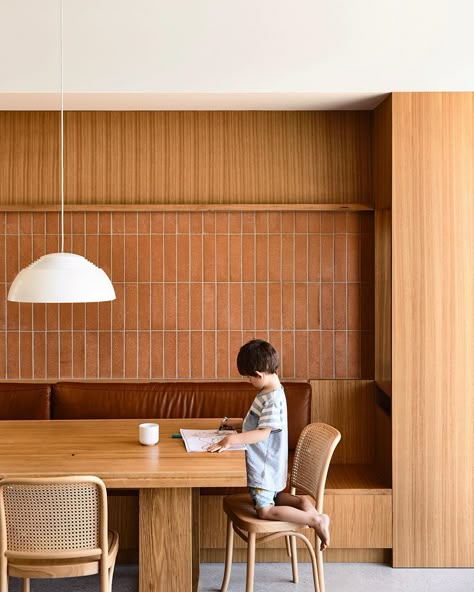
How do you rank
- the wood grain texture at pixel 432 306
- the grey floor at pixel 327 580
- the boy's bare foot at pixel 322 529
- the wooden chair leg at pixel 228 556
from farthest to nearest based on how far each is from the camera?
the wood grain texture at pixel 432 306, the grey floor at pixel 327 580, the wooden chair leg at pixel 228 556, the boy's bare foot at pixel 322 529

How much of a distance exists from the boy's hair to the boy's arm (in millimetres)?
245

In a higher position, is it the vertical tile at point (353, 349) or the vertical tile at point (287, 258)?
the vertical tile at point (287, 258)

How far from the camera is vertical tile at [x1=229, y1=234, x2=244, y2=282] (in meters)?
4.40

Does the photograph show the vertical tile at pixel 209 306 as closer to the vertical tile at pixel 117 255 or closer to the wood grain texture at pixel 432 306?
the vertical tile at pixel 117 255

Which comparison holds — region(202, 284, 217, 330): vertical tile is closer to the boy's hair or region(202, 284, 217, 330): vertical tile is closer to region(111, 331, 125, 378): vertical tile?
region(111, 331, 125, 378): vertical tile

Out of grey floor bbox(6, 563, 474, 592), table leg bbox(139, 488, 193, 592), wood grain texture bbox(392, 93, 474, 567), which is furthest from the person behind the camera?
wood grain texture bbox(392, 93, 474, 567)

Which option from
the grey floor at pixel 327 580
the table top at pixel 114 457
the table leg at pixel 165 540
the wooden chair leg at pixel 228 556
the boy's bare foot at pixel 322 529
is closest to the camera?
the table top at pixel 114 457

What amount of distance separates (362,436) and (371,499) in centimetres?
63

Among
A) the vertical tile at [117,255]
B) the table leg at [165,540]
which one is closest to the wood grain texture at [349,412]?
the vertical tile at [117,255]

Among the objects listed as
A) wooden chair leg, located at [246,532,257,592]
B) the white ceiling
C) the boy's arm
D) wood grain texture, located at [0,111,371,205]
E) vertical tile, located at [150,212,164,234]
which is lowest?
wooden chair leg, located at [246,532,257,592]

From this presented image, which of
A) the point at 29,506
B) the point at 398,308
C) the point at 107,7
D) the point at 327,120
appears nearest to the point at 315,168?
the point at 327,120

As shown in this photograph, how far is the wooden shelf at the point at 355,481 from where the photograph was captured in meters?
3.82

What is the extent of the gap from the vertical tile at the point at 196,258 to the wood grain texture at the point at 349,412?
900mm

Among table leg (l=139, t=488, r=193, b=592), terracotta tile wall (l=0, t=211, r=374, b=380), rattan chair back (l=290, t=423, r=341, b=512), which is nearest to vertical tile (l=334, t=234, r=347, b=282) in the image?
terracotta tile wall (l=0, t=211, r=374, b=380)
